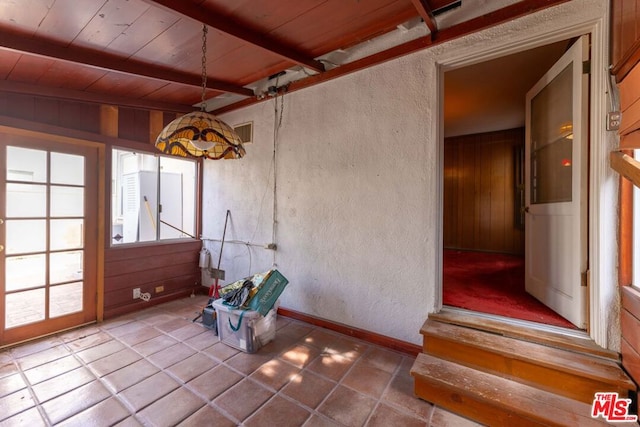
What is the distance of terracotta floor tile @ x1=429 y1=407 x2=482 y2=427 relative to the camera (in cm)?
153

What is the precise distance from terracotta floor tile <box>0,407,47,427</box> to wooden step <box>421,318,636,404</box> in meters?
2.50

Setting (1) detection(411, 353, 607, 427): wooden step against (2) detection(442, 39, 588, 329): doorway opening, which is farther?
(2) detection(442, 39, 588, 329): doorway opening

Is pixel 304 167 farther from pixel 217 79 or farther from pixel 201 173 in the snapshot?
pixel 201 173

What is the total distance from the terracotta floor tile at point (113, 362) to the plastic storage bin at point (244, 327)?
2.30 ft

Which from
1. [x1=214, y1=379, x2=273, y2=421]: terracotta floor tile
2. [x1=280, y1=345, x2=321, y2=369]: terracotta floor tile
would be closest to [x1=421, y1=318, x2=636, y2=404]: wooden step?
[x1=280, y1=345, x2=321, y2=369]: terracotta floor tile

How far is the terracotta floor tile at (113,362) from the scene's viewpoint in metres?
2.03

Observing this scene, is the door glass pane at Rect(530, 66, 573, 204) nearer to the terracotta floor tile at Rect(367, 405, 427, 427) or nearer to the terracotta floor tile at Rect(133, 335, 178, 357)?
the terracotta floor tile at Rect(367, 405, 427, 427)

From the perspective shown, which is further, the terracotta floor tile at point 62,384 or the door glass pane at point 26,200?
the door glass pane at point 26,200

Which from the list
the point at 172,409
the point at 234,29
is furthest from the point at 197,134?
the point at 172,409

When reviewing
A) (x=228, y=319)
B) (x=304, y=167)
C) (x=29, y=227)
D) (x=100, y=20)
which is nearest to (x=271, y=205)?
(x=304, y=167)

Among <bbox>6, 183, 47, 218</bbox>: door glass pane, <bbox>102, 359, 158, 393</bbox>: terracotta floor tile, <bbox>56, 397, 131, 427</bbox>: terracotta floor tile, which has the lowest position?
<bbox>56, 397, 131, 427</bbox>: terracotta floor tile

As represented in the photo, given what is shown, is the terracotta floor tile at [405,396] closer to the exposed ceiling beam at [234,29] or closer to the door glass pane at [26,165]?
the exposed ceiling beam at [234,29]

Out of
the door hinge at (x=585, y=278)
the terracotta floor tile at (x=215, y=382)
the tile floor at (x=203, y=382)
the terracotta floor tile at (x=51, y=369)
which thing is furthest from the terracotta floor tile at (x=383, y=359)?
the terracotta floor tile at (x=51, y=369)

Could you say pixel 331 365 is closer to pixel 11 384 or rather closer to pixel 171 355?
pixel 171 355
